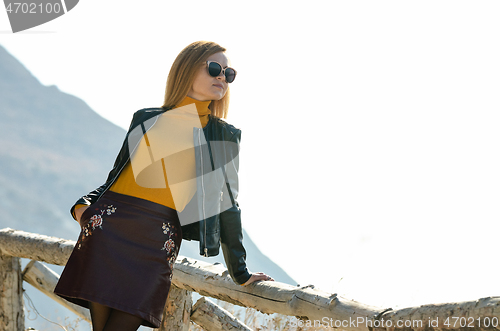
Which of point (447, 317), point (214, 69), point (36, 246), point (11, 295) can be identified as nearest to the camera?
point (447, 317)

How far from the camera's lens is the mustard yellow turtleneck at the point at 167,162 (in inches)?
87.7

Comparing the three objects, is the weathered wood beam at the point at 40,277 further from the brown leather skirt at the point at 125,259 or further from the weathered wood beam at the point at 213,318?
the brown leather skirt at the point at 125,259

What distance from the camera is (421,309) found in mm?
1625

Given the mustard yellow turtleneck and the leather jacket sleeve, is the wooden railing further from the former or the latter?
the mustard yellow turtleneck

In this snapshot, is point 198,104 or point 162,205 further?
point 198,104

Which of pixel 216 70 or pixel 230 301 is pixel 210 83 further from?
pixel 230 301

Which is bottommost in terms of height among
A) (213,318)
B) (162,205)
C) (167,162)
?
(213,318)

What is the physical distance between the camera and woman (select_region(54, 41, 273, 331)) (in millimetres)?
2092

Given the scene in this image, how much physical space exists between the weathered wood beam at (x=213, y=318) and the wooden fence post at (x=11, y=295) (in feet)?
7.74

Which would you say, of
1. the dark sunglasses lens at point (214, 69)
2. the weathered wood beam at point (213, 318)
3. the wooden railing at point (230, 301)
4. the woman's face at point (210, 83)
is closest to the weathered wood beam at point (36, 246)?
the wooden railing at point (230, 301)

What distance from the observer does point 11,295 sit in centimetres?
446

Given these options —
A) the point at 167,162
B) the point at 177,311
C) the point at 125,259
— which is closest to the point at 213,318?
the point at 177,311

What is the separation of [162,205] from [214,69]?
31.9 inches

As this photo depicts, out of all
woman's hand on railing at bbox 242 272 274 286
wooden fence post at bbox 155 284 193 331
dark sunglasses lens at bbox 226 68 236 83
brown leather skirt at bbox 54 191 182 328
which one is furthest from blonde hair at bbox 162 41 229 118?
wooden fence post at bbox 155 284 193 331
